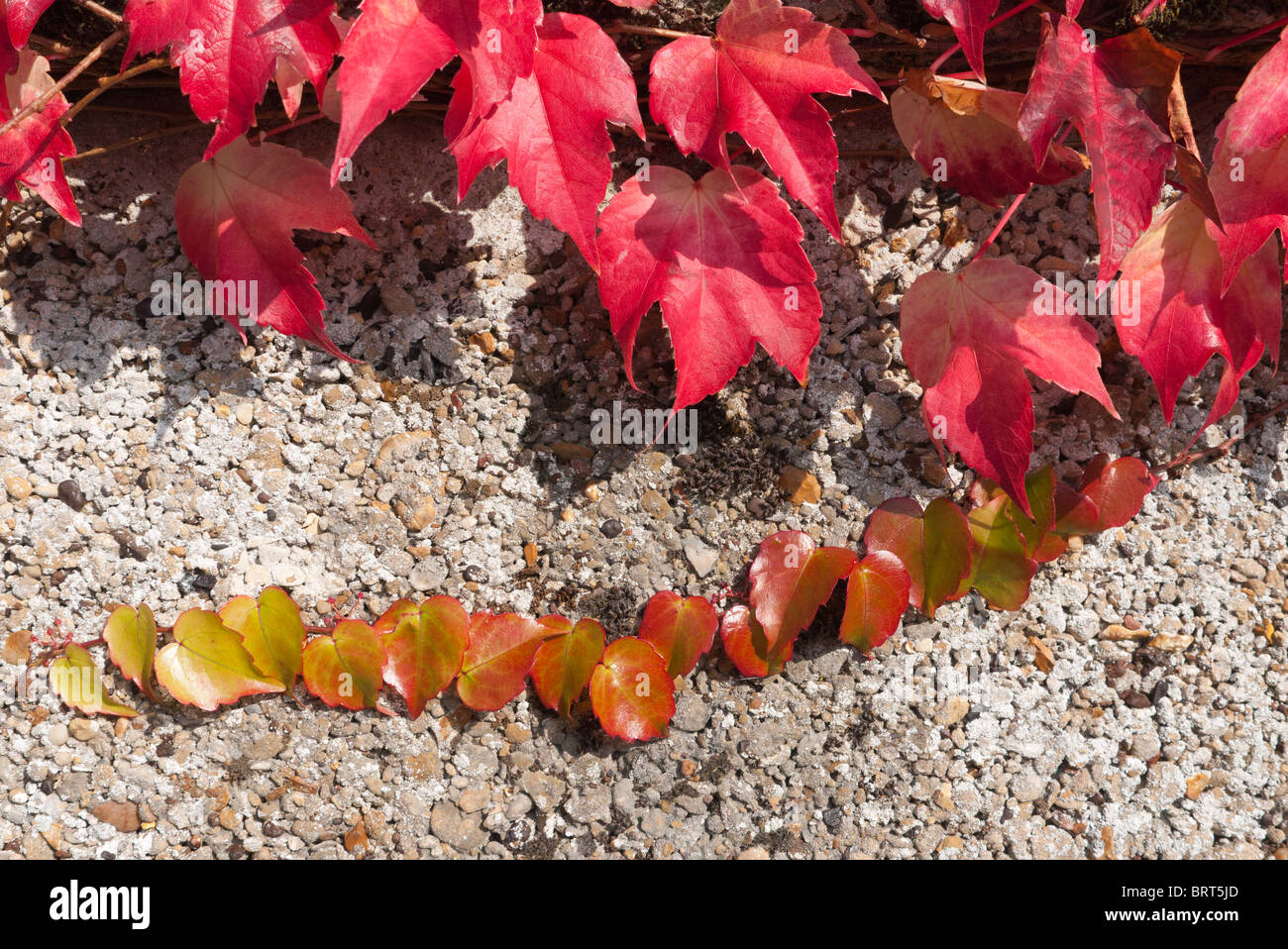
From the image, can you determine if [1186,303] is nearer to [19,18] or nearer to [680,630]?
[680,630]

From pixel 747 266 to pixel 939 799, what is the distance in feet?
1.92

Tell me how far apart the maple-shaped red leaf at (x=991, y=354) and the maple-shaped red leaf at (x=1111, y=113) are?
0.48 feet

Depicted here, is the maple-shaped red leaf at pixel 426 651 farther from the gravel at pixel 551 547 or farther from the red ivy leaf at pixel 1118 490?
the red ivy leaf at pixel 1118 490

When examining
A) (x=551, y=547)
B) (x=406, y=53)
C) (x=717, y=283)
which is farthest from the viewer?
(x=551, y=547)

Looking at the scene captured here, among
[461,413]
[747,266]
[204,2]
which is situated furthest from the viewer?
[461,413]

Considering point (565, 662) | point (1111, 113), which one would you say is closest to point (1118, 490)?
point (1111, 113)

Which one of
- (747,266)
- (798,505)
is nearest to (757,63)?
(747,266)

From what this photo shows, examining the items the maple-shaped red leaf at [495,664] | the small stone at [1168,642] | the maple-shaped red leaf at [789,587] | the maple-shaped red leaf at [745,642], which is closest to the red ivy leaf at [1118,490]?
the small stone at [1168,642]

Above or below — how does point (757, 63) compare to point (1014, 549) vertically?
above

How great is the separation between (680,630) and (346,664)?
1.11 feet

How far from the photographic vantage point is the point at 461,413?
913 millimetres

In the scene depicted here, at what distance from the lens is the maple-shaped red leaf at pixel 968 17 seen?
686 mm

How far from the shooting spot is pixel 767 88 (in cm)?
76

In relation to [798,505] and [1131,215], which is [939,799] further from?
[1131,215]
